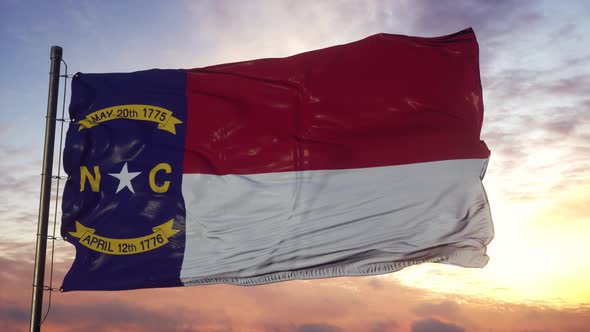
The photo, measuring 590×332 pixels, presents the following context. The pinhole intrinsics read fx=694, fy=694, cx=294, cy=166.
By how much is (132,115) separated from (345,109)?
325 cm

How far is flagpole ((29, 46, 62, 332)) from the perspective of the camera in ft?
30.2

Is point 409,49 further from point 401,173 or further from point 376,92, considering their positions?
point 401,173

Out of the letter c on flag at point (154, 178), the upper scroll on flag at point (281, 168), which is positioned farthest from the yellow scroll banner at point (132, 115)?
the letter c on flag at point (154, 178)

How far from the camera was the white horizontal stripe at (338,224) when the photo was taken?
968 cm

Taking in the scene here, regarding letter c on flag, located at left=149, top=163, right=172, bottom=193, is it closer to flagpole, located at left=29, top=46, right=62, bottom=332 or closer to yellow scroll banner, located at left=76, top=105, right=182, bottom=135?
yellow scroll banner, located at left=76, top=105, right=182, bottom=135

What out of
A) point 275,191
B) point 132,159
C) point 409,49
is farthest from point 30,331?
point 409,49

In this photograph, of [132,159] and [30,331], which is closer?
[30,331]

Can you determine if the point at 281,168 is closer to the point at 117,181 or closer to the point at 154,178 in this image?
the point at 154,178

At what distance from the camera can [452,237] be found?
31.6ft

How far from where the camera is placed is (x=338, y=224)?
9.84 metres

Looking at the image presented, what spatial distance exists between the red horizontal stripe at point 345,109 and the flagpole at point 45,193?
76.9 inches

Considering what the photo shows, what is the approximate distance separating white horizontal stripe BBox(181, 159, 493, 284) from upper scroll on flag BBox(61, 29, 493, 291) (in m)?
0.02

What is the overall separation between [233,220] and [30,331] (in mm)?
3078

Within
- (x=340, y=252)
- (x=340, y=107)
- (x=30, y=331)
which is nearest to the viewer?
(x=30, y=331)
